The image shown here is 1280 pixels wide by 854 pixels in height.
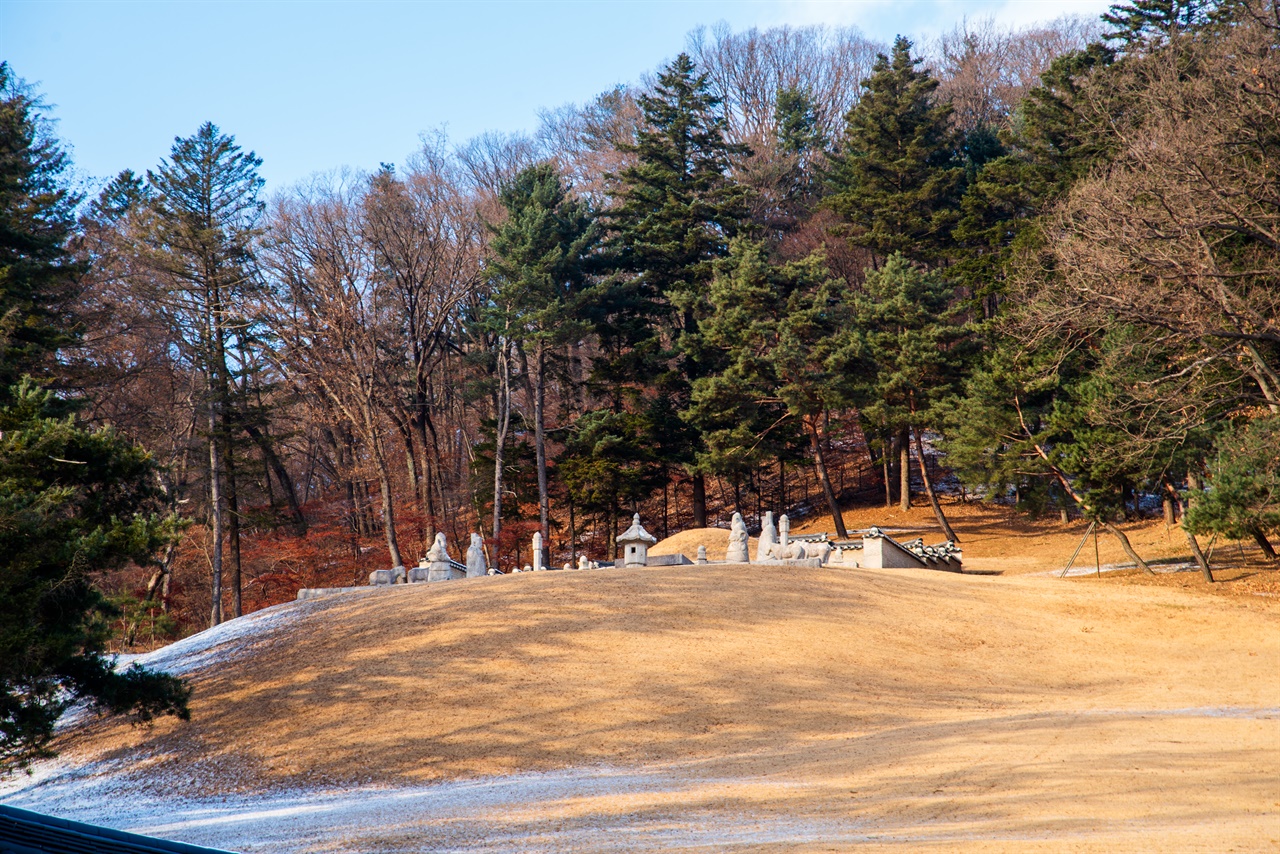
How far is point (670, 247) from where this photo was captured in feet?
127

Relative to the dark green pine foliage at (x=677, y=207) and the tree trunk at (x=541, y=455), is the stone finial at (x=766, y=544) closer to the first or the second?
the tree trunk at (x=541, y=455)

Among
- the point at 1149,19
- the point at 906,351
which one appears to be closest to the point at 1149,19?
the point at 1149,19

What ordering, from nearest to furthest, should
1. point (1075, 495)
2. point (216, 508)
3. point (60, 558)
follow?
point (60, 558) → point (1075, 495) → point (216, 508)

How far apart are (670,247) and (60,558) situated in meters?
30.0

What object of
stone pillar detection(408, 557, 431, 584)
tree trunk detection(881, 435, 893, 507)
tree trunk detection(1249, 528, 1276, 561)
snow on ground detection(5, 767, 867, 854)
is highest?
tree trunk detection(881, 435, 893, 507)

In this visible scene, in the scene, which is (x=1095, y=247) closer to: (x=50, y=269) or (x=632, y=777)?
(x=632, y=777)

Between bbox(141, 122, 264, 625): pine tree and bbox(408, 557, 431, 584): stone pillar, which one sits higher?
bbox(141, 122, 264, 625): pine tree

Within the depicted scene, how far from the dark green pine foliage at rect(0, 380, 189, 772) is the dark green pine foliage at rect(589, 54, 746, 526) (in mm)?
24954

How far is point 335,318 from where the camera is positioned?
1288 inches

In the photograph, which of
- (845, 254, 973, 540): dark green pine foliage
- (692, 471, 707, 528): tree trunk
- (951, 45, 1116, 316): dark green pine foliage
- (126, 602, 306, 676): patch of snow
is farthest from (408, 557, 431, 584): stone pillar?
(951, 45, 1116, 316): dark green pine foliage

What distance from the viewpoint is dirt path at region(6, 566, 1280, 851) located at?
761cm

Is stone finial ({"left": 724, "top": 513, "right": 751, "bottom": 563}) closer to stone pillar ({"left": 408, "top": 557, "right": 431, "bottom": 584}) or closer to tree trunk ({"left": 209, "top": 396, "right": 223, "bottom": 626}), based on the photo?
stone pillar ({"left": 408, "top": 557, "right": 431, "bottom": 584})

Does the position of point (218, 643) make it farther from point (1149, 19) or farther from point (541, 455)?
point (1149, 19)

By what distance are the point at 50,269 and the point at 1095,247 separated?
2402 cm
